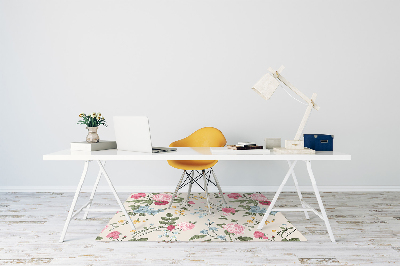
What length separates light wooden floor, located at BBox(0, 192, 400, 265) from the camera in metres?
1.79

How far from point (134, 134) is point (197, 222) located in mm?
976

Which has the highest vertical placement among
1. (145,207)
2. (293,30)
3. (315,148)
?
(293,30)

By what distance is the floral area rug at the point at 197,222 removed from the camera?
2.13 m

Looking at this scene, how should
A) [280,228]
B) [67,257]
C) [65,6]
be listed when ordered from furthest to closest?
[65,6] < [280,228] < [67,257]

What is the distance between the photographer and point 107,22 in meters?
3.48

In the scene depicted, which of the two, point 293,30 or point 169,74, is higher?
point 293,30

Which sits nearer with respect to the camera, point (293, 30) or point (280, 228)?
point (280, 228)

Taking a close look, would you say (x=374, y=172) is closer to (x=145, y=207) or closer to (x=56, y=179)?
(x=145, y=207)

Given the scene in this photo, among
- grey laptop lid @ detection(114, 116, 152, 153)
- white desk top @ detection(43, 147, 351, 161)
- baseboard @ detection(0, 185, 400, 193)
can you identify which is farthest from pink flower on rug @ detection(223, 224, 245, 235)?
baseboard @ detection(0, 185, 400, 193)

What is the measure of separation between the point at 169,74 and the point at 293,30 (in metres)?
1.59

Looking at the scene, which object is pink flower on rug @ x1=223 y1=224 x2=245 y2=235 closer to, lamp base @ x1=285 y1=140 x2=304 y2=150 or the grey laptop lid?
lamp base @ x1=285 y1=140 x2=304 y2=150

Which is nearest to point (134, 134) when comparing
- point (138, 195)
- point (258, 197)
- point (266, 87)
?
point (266, 87)

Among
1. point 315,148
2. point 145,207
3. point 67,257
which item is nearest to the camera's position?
point 67,257

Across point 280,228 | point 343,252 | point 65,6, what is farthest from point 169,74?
point 343,252
